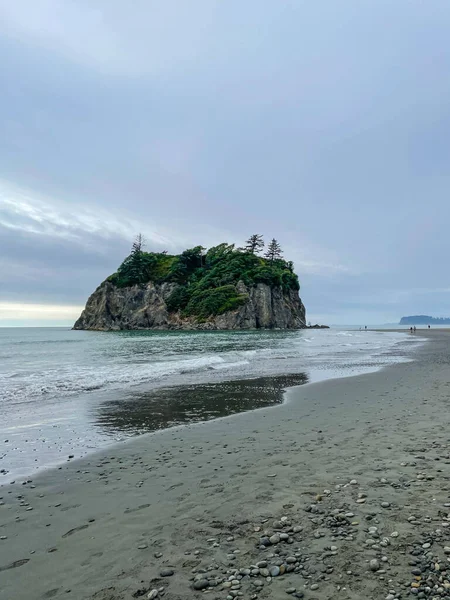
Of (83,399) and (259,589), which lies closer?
(259,589)

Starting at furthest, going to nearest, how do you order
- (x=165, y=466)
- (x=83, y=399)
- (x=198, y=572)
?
(x=83, y=399)
(x=165, y=466)
(x=198, y=572)

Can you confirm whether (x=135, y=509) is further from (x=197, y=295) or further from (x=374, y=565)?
(x=197, y=295)

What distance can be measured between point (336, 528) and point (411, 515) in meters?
1.09

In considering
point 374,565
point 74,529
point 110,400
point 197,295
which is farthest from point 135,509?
point 197,295

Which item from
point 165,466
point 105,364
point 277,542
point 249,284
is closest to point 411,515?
point 277,542

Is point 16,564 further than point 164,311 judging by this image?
No

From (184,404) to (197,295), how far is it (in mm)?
113862

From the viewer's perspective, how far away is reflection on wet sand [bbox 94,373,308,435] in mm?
11641

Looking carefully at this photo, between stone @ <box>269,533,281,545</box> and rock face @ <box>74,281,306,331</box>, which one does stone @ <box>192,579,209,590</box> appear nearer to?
stone @ <box>269,533,281,545</box>

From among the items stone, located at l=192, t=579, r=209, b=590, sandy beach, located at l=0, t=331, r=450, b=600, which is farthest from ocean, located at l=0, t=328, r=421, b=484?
stone, located at l=192, t=579, r=209, b=590

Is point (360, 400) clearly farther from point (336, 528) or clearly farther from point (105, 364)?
point (105, 364)

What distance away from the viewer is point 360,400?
561 inches

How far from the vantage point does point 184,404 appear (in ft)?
47.5

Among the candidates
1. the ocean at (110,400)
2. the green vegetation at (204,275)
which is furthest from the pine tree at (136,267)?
the ocean at (110,400)
